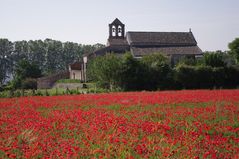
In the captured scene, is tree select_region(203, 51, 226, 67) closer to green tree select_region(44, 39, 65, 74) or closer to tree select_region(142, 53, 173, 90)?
tree select_region(142, 53, 173, 90)

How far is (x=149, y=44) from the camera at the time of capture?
79.1 m

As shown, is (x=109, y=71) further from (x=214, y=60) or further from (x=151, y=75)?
(x=214, y=60)

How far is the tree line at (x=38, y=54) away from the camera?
12188 centimetres

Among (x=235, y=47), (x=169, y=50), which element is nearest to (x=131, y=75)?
(x=169, y=50)

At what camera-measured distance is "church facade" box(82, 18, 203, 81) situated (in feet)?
230

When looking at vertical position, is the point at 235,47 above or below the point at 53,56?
below

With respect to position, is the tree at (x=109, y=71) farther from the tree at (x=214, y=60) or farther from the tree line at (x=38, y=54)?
the tree line at (x=38, y=54)

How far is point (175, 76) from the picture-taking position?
4472cm

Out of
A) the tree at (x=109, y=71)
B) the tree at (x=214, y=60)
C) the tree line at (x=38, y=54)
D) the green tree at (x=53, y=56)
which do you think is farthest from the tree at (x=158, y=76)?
the green tree at (x=53, y=56)

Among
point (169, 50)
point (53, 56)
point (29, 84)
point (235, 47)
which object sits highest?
point (53, 56)

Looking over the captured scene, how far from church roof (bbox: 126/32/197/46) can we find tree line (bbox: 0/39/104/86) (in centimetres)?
4677

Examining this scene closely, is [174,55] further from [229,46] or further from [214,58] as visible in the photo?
[214,58]

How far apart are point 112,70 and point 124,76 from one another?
5.57ft

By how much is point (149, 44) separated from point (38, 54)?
59707 millimetres
